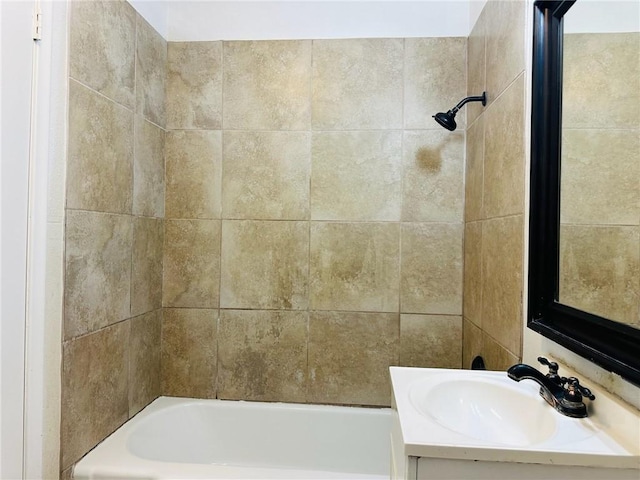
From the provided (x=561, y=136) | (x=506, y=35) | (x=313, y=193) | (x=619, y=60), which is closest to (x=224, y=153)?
(x=313, y=193)

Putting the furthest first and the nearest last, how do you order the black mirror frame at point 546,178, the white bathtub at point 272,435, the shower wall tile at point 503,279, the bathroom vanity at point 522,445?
1. the white bathtub at point 272,435
2. the shower wall tile at point 503,279
3. the black mirror frame at point 546,178
4. the bathroom vanity at point 522,445

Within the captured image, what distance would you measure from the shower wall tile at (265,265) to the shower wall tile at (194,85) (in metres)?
0.54

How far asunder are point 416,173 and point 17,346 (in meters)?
1.62

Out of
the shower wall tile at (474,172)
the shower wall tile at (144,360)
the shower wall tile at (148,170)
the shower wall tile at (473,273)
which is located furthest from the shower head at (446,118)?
the shower wall tile at (144,360)

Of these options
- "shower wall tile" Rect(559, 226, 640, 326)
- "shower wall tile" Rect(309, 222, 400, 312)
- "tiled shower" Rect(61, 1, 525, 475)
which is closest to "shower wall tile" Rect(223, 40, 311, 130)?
"tiled shower" Rect(61, 1, 525, 475)

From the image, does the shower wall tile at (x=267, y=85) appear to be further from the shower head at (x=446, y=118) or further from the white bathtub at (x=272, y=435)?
the white bathtub at (x=272, y=435)

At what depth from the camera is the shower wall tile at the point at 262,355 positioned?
6.01 ft

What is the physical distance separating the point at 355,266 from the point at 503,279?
688 millimetres

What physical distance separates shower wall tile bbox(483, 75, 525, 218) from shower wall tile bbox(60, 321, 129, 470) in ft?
4.93

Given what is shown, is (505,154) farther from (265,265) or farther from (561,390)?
(265,265)

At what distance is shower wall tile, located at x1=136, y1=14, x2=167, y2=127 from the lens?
1623mm

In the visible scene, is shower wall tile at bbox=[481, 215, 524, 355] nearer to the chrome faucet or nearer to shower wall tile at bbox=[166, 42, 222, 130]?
the chrome faucet

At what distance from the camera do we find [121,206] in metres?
1.50

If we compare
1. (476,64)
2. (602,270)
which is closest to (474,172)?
(476,64)
